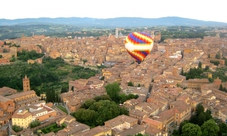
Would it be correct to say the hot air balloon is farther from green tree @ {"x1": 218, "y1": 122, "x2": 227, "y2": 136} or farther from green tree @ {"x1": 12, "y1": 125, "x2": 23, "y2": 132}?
green tree @ {"x1": 12, "y1": 125, "x2": 23, "y2": 132}

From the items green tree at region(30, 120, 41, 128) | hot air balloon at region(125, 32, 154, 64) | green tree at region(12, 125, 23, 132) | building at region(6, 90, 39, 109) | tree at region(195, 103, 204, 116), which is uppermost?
hot air balloon at region(125, 32, 154, 64)

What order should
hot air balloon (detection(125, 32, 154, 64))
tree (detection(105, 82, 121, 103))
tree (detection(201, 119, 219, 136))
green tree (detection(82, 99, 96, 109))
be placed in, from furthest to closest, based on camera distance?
tree (detection(105, 82, 121, 103)), hot air balloon (detection(125, 32, 154, 64)), green tree (detection(82, 99, 96, 109)), tree (detection(201, 119, 219, 136))

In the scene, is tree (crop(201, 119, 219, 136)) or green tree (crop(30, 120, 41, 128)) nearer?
tree (crop(201, 119, 219, 136))

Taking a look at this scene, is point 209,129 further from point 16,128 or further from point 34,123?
point 16,128

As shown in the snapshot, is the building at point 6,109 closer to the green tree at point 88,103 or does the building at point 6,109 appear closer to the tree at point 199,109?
the green tree at point 88,103

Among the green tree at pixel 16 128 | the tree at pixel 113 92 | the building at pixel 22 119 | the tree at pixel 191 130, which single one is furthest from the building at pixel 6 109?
the tree at pixel 191 130

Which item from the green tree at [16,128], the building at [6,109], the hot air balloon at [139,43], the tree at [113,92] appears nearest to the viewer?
the green tree at [16,128]

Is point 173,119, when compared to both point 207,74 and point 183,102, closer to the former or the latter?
point 183,102

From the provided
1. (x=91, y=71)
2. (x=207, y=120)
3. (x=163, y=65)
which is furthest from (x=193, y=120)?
(x=91, y=71)

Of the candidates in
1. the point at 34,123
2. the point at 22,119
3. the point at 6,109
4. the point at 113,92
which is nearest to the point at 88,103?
the point at 113,92

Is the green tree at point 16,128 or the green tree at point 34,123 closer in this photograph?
the green tree at point 16,128

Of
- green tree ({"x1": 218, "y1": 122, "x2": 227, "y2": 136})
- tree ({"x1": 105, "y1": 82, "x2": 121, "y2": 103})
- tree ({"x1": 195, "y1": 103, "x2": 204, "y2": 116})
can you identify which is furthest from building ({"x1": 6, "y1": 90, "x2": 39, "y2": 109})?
green tree ({"x1": 218, "y1": 122, "x2": 227, "y2": 136})
